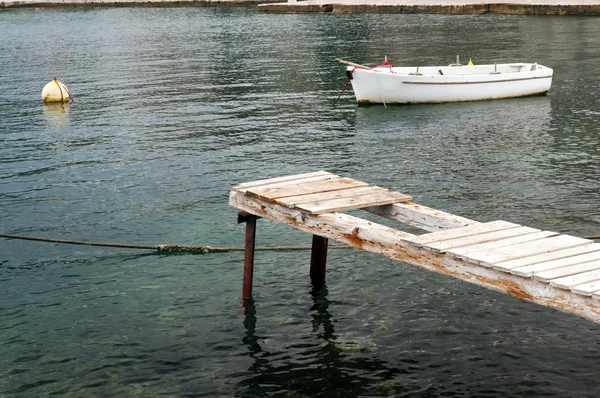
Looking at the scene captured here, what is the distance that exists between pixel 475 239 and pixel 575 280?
144cm

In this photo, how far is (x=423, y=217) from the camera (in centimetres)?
1055

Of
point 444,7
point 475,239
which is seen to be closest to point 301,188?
point 475,239

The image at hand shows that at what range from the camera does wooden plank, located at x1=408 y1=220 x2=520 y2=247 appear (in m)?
9.11

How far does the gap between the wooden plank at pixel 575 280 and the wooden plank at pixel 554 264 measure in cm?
26

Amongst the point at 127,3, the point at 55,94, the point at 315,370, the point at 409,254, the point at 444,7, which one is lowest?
the point at 315,370

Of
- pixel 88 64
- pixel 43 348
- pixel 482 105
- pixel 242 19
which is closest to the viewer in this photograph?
pixel 43 348

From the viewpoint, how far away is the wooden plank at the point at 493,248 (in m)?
8.60

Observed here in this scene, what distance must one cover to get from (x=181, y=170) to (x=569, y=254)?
45.8 ft

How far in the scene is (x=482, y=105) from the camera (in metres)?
31.2

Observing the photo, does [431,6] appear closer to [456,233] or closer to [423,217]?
[423,217]

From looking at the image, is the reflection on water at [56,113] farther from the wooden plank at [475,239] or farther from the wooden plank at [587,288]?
the wooden plank at [587,288]

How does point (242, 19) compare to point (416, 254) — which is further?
point (242, 19)

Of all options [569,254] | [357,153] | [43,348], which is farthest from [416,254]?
[357,153]

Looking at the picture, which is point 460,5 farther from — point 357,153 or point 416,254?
point 416,254
